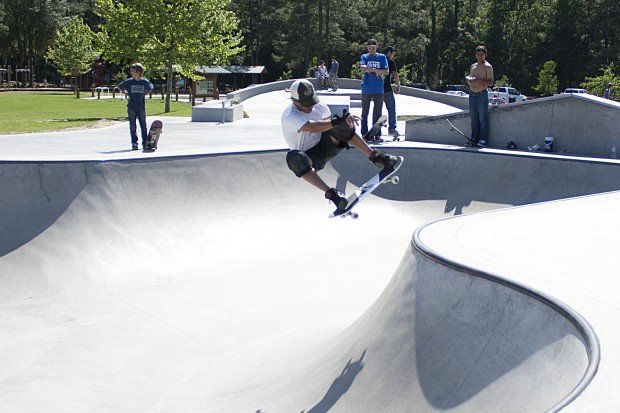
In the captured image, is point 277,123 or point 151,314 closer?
point 151,314

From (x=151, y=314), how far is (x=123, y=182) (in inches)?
113

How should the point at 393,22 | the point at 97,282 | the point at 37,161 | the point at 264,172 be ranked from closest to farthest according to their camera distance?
1. the point at 97,282
2. the point at 37,161
3. the point at 264,172
4. the point at 393,22

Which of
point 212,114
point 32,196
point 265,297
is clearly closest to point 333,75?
point 212,114

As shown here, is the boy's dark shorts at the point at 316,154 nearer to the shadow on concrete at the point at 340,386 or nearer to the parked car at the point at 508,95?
the shadow on concrete at the point at 340,386

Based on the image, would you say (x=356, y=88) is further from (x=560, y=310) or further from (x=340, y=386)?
(x=560, y=310)

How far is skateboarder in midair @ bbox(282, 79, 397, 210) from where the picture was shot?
24.7 feet

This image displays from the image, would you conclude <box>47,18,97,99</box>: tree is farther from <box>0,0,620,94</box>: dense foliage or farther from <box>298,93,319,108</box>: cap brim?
<box>298,93,319,108</box>: cap brim

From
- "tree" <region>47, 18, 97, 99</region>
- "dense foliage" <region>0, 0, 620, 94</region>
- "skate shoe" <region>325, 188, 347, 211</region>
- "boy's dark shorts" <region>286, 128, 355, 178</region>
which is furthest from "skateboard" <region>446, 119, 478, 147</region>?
"dense foliage" <region>0, 0, 620, 94</region>

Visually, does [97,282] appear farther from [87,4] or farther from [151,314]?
[87,4]

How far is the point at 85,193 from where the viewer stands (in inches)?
396

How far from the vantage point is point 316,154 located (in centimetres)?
800

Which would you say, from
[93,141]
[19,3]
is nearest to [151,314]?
[93,141]

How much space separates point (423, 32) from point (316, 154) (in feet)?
242

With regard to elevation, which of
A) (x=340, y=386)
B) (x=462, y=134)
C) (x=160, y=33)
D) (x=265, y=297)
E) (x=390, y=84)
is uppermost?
(x=160, y=33)
